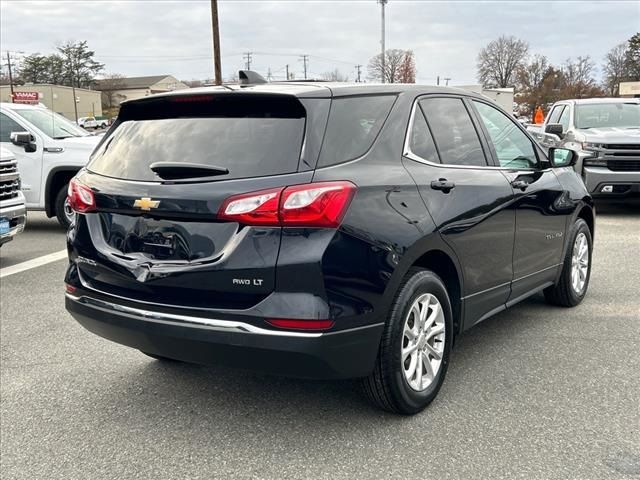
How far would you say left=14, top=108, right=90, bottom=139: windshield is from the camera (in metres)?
9.95

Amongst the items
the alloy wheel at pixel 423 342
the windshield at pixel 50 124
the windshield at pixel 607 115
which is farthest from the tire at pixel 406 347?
the windshield at pixel 607 115

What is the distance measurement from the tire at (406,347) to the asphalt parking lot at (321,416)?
0.13 m

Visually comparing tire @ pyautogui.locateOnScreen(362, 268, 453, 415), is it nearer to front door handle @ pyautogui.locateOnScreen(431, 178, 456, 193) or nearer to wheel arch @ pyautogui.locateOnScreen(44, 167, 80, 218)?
front door handle @ pyautogui.locateOnScreen(431, 178, 456, 193)

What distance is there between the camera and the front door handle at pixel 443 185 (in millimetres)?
3498

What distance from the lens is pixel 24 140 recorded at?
9.34 m

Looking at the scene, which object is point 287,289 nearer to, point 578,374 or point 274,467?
point 274,467

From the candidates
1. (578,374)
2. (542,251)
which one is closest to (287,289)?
(578,374)

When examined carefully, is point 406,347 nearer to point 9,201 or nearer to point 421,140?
point 421,140

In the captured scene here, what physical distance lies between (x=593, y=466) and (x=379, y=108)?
2002 millimetres

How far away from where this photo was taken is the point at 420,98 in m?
3.74

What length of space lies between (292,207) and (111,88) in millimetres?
114707

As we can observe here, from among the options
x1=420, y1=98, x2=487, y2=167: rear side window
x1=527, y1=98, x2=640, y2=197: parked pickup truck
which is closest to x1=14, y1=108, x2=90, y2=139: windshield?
x1=527, y1=98, x2=640, y2=197: parked pickup truck

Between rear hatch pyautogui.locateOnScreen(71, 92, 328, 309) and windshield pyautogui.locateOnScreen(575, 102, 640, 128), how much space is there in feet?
32.1

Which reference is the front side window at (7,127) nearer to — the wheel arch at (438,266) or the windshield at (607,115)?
the wheel arch at (438,266)
